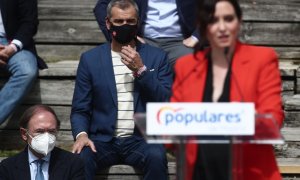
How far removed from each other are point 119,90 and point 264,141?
1.91 m

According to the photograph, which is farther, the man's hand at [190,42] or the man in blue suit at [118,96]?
the man's hand at [190,42]

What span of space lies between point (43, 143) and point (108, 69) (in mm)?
685

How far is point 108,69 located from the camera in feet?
14.8

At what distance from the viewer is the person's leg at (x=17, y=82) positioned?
498cm

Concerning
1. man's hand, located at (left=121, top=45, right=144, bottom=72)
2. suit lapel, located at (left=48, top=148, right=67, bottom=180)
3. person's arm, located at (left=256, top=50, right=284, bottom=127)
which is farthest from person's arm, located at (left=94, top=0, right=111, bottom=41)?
person's arm, located at (left=256, top=50, right=284, bottom=127)

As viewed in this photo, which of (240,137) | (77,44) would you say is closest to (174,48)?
(77,44)

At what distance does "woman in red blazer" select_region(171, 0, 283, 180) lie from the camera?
2883 mm

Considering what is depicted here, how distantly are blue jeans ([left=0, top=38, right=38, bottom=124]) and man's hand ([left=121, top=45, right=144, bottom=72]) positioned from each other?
0.96m

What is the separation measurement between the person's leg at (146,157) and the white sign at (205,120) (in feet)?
5.35

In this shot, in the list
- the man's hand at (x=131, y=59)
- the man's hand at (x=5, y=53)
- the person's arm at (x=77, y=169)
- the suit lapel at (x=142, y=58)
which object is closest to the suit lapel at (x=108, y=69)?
the suit lapel at (x=142, y=58)

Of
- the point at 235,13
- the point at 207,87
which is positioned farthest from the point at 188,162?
the point at 235,13

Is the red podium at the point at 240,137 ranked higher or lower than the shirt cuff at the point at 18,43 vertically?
higher

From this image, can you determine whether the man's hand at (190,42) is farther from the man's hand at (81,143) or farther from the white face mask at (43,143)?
the white face mask at (43,143)

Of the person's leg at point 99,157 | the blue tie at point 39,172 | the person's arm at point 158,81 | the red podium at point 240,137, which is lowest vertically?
the person's leg at point 99,157
